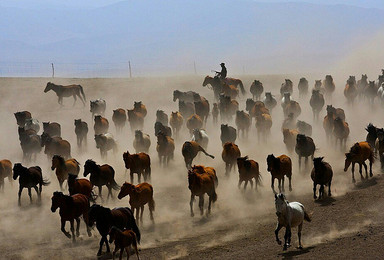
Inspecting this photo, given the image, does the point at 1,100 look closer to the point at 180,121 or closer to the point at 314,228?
the point at 180,121

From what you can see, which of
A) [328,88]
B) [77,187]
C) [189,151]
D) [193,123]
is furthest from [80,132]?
[328,88]

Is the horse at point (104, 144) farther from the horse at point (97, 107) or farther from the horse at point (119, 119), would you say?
the horse at point (97, 107)

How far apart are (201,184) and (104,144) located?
11364 mm

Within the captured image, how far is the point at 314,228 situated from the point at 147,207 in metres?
7.48

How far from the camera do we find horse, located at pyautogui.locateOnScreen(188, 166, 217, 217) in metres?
23.5

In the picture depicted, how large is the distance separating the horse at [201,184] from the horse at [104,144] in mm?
10001

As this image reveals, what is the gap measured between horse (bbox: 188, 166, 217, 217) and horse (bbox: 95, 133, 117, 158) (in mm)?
10001

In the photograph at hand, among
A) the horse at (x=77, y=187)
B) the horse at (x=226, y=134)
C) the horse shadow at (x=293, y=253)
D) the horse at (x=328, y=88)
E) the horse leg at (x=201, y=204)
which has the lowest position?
the horse shadow at (x=293, y=253)

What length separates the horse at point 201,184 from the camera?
2350cm

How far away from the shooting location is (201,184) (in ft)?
77.2

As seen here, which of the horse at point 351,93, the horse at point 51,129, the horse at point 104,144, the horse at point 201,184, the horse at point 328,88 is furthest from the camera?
the horse at point 328,88

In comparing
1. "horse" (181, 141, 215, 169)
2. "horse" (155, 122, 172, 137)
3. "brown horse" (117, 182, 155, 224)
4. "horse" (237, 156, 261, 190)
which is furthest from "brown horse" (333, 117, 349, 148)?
"brown horse" (117, 182, 155, 224)

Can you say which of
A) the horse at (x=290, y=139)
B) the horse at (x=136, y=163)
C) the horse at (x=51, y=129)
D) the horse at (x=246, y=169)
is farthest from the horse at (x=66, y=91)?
the horse at (x=246, y=169)

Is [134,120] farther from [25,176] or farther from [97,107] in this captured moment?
[25,176]
